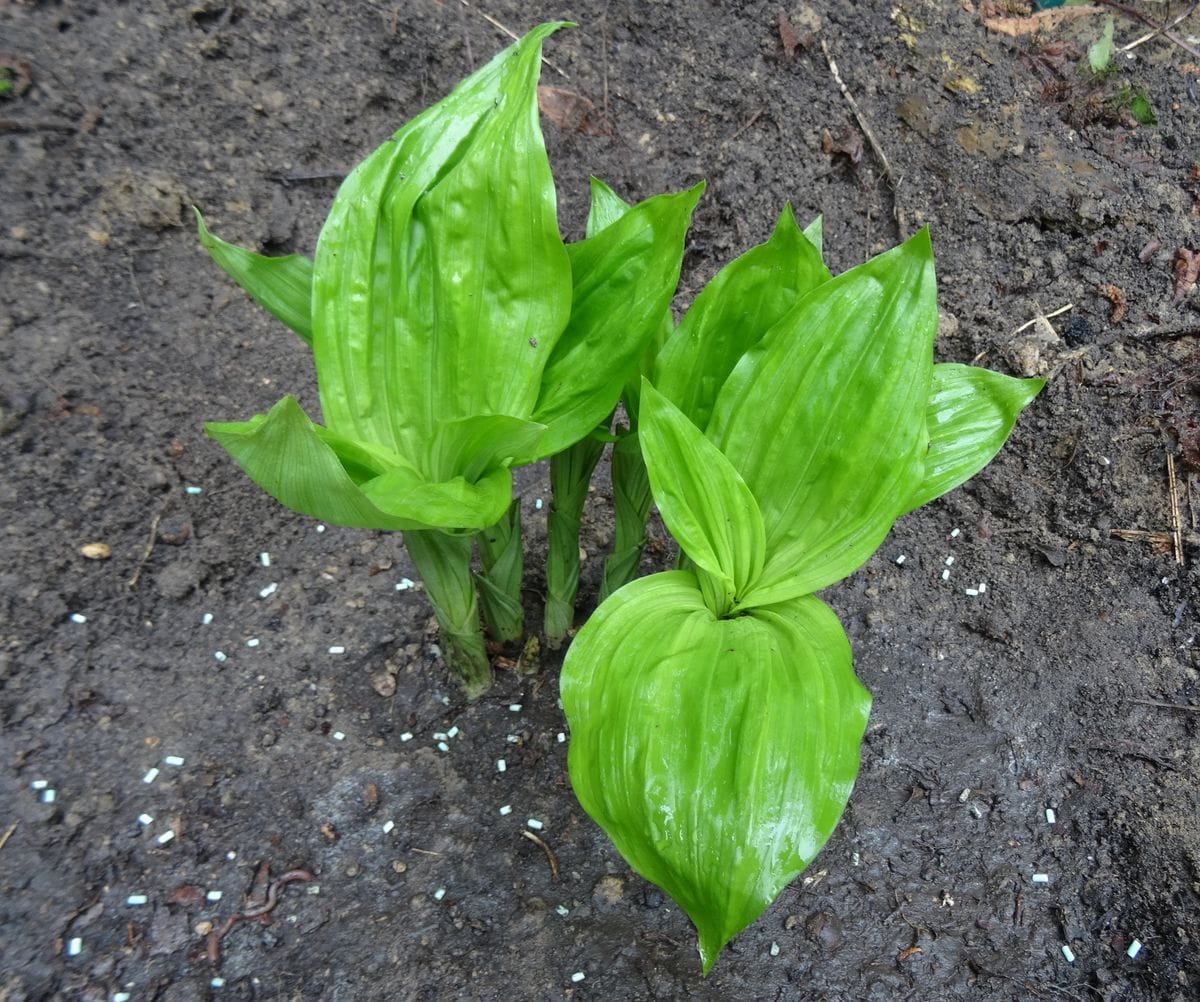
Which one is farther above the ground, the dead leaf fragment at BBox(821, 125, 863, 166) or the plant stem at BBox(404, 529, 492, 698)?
the dead leaf fragment at BBox(821, 125, 863, 166)

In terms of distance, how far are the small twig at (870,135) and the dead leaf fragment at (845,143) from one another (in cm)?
3

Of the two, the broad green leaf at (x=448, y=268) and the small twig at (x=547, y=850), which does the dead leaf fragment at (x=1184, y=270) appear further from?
the small twig at (x=547, y=850)

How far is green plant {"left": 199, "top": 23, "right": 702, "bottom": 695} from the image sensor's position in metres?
1.09

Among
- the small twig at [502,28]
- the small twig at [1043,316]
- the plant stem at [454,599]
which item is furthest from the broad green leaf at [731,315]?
the small twig at [502,28]

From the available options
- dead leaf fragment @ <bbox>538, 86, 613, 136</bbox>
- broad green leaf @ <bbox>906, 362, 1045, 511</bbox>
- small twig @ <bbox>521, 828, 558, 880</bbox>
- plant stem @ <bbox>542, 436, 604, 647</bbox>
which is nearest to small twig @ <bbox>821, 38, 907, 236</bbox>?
dead leaf fragment @ <bbox>538, 86, 613, 136</bbox>

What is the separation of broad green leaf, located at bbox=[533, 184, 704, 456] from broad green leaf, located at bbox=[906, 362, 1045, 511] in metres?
0.41

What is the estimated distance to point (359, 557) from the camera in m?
1.79

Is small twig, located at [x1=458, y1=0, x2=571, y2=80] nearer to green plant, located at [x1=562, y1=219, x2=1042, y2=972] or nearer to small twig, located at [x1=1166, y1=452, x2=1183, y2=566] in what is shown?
green plant, located at [x1=562, y1=219, x2=1042, y2=972]

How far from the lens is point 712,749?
0.96 meters

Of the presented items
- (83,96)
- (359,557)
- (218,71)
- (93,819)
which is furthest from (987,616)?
(83,96)

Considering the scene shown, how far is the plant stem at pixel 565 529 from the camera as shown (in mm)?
1396

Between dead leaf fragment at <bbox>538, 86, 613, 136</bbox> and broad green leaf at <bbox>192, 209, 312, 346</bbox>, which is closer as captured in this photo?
broad green leaf at <bbox>192, 209, 312, 346</bbox>

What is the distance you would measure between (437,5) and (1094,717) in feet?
7.55

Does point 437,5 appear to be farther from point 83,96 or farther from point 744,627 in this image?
point 744,627
